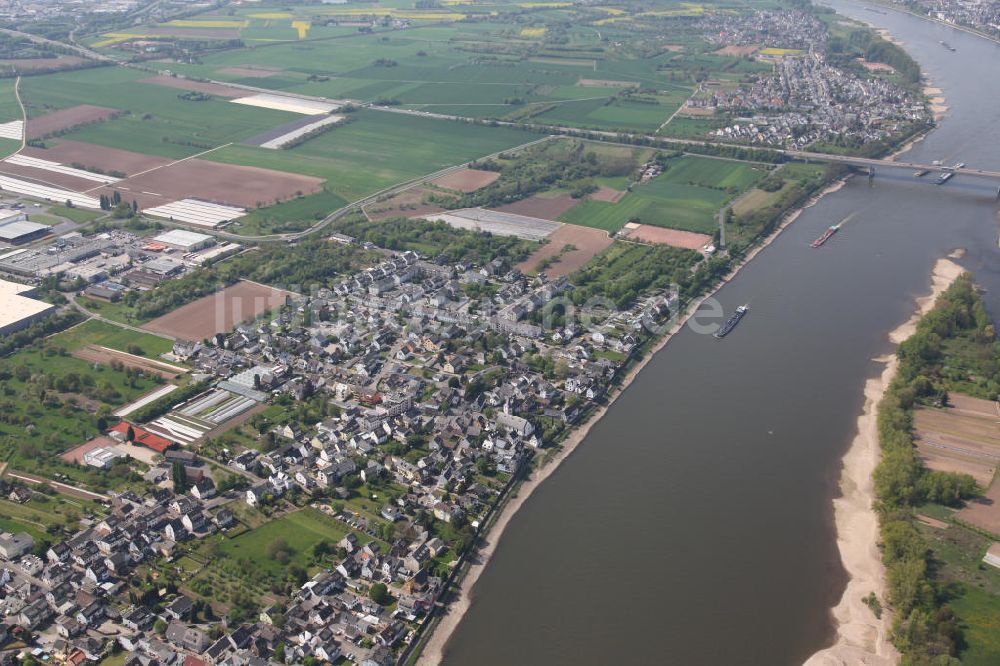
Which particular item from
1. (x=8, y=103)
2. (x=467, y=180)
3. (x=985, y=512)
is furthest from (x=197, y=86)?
(x=985, y=512)

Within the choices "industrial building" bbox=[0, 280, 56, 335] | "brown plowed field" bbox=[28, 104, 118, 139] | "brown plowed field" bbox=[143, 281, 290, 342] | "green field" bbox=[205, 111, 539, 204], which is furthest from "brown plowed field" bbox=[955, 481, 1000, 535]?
"brown plowed field" bbox=[28, 104, 118, 139]

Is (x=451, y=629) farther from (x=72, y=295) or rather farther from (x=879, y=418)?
(x=72, y=295)

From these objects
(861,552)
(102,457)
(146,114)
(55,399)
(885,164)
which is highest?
(885,164)

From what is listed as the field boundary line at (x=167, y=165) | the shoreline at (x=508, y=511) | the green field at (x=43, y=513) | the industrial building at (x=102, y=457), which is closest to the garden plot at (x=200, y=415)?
the industrial building at (x=102, y=457)

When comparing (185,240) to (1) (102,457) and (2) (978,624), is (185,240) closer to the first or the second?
(1) (102,457)

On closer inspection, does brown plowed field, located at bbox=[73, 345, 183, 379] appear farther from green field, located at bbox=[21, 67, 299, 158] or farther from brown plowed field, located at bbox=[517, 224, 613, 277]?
green field, located at bbox=[21, 67, 299, 158]
